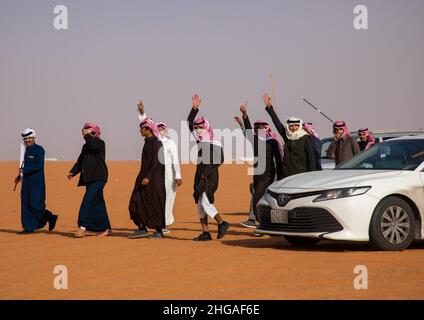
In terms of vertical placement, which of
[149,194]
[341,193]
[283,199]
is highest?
[341,193]

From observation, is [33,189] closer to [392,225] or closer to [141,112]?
[141,112]

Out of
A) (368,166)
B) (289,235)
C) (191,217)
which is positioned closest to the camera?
(289,235)

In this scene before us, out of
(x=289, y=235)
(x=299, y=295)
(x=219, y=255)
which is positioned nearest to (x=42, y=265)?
(x=219, y=255)

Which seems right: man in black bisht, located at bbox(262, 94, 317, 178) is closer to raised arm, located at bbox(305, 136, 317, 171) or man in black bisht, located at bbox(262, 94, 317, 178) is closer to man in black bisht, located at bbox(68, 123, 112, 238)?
raised arm, located at bbox(305, 136, 317, 171)

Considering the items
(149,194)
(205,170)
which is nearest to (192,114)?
(205,170)

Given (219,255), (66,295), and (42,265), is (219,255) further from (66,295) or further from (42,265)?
(66,295)

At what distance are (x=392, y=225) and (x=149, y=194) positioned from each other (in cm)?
482

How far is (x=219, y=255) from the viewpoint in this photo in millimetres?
11945

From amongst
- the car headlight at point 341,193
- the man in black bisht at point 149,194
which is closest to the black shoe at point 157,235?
the man in black bisht at point 149,194

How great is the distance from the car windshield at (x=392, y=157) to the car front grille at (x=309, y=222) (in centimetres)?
136

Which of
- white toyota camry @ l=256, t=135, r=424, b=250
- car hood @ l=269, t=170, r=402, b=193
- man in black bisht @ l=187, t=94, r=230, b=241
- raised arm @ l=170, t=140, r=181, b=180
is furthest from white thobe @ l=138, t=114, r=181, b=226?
white toyota camry @ l=256, t=135, r=424, b=250

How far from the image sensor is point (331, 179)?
12086 millimetres

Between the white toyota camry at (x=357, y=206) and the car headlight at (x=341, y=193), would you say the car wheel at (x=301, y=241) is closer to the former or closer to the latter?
the white toyota camry at (x=357, y=206)
